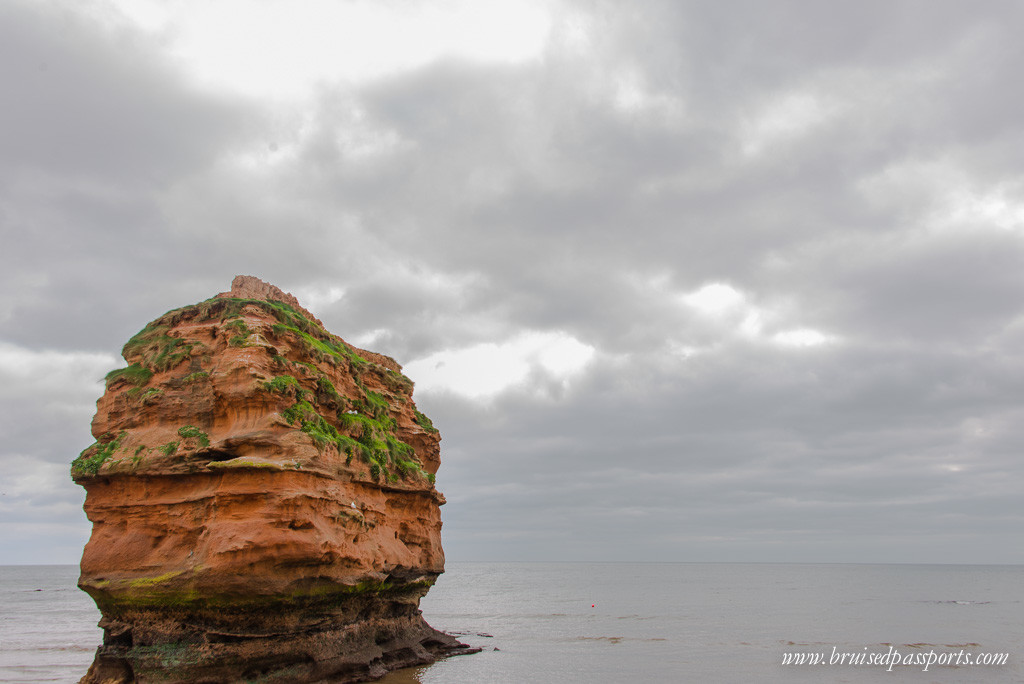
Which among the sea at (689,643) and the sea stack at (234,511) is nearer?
the sea stack at (234,511)

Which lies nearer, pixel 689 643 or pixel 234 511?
pixel 234 511

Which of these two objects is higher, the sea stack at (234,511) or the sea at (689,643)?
the sea stack at (234,511)

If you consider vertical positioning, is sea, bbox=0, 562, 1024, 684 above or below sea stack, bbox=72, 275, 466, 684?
below

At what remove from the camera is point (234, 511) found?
18.2m

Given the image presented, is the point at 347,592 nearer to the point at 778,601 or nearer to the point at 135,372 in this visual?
the point at 135,372

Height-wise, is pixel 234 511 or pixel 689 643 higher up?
pixel 234 511

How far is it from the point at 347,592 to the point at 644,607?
49898 mm

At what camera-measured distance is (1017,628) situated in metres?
43.3

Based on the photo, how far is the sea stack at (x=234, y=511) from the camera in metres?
18.2

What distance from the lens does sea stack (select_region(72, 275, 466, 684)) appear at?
18.2m

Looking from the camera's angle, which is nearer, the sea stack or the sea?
the sea stack

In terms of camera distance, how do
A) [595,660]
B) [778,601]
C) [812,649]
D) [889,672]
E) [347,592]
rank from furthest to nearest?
[778,601], [812,649], [595,660], [889,672], [347,592]

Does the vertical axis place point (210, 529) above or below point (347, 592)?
above

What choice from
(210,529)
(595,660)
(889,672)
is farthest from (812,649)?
(210,529)
